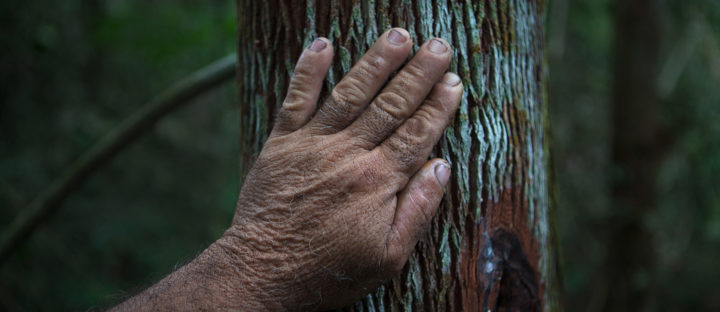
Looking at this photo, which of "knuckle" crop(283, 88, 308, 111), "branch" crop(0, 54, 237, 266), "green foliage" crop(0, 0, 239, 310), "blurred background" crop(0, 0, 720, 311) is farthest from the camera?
"blurred background" crop(0, 0, 720, 311)

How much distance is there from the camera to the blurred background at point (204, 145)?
4.97m

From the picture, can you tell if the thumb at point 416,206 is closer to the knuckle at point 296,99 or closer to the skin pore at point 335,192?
the skin pore at point 335,192

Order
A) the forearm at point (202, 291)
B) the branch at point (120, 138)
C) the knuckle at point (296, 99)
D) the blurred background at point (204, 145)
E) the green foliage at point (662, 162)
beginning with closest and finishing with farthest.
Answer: the forearm at point (202, 291)
the knuckle at point (296, 99)
the branch at point (120, 138)
the blurred background at point (204, 145)
the green foliage at point (662, 162)

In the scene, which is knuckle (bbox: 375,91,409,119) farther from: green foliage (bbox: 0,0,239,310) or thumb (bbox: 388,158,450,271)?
green foliage (bbox: 0,0,239,310)

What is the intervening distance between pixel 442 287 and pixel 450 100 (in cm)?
58

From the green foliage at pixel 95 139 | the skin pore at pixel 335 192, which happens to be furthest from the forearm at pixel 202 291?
the green foliage at pixel 95 139

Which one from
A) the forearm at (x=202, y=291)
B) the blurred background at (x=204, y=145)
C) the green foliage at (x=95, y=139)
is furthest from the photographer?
the blurred background at (x=204, y=145)

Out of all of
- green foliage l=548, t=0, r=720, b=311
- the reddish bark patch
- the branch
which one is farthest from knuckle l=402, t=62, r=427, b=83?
green foliage l=548, t=0, r=720, b=311

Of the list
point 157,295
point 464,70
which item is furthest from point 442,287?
point 157,295

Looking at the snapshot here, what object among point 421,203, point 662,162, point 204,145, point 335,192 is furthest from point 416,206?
point 204,145

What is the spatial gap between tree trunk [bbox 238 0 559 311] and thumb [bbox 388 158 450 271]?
0.08 meters

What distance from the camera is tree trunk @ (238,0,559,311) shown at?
1591 mm

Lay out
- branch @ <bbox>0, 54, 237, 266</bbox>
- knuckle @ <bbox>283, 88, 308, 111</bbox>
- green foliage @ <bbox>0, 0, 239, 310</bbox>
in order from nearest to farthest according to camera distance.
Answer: knuckle @ <bbox>283, 88, 308, 111</bbox>, branch @ <bbox>0, 54, 237, 266</bbox>, green foliage @ <bbox>0, 0, 239, 310</bbox>

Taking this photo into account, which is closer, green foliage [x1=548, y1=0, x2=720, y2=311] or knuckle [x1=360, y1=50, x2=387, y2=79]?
knuckle [x1=360, y1=50, x2=387, y2=79]
